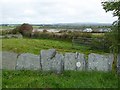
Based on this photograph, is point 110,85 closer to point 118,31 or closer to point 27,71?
point 118,31

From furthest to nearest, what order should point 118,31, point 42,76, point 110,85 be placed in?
point 118,31 → point 42,76 → point 110,85

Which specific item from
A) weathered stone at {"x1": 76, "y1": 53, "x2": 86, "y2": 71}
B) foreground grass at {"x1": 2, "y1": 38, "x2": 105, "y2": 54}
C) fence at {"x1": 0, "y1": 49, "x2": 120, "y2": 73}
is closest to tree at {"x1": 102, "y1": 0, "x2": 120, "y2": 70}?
fence at {"x1": 0, "y1": 49, "x2": 120, "y2": 73}

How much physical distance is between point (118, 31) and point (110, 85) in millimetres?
3283

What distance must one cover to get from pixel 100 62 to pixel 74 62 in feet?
3.83

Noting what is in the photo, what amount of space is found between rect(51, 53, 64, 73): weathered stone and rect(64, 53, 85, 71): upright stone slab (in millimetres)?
252

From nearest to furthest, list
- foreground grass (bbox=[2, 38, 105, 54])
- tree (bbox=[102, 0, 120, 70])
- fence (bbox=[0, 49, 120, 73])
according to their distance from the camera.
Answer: tree (bbox=[102, 0, 120, 70]) < fence (bbox=[0, 49, 120, 73]) < foreground grass (bbox=[2, 38, 105, 54])

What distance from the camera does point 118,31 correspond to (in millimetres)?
13555

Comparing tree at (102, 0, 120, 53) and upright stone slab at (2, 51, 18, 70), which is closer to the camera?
tree at (102, 0, 120, 53)

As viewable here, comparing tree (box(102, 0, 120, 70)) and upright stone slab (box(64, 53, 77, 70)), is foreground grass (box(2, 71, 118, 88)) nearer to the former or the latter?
upright stone slab (box(64, 53, 77, 70))

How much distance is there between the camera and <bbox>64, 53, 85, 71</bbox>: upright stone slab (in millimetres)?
14141

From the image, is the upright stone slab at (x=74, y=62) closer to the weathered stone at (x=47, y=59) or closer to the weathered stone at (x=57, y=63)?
the weathered stone at (x=57, y=63)

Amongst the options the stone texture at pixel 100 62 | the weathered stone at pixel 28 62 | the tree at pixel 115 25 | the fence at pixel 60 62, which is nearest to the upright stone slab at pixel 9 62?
the fence at pixel 60 62

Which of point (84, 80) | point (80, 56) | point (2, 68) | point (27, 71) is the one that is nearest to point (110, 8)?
point (80, 56)

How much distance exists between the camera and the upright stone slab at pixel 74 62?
557 inches
